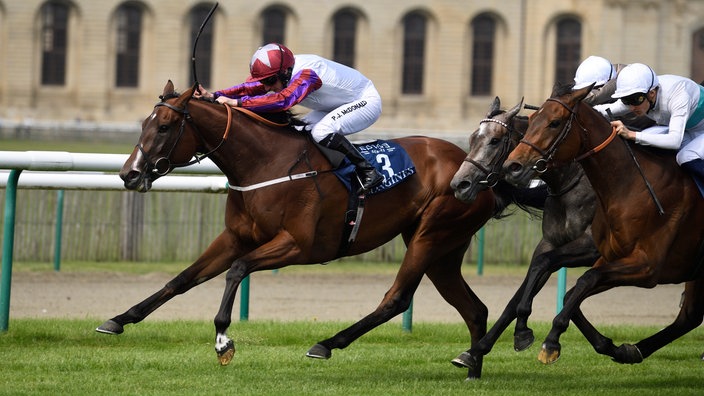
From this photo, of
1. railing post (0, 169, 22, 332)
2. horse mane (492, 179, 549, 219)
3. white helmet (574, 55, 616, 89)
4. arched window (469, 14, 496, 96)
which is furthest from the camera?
arched window (469, 14, 496, 96)

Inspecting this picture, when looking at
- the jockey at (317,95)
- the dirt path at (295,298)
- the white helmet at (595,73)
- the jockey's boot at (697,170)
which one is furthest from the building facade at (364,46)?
the jockey's boot at (697,170)

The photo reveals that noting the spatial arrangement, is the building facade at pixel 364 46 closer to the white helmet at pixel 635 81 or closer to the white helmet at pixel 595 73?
the white helmet at pixel 595 73

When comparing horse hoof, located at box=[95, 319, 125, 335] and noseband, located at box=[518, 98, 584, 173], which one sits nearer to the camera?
noseband, located at box=[518, 98, 584, 173]

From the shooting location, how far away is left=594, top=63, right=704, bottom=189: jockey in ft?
24.8

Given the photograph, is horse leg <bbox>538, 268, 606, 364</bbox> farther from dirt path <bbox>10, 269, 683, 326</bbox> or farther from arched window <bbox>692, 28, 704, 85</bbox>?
arched window <bbox>692, 28, 704, 85</bbox>

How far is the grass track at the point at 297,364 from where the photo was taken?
7480 millimetres

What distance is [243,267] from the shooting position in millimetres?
7430

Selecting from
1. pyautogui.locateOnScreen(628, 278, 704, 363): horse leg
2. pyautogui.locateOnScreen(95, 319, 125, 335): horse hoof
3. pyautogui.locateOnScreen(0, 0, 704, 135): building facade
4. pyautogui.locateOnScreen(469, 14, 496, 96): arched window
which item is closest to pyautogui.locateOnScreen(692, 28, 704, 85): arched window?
pyautogui.locateOnScreen(0, 0, 704, 135): building facade

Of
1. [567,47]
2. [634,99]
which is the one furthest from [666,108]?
[567,47]

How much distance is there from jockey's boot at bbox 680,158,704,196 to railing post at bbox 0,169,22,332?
4557 millimetres

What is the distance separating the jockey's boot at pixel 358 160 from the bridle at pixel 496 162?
0.58 metres

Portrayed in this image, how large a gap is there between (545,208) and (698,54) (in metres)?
49.1

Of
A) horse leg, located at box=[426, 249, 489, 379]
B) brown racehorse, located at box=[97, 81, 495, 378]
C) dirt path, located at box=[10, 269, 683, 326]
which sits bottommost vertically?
dirt path, located at box=[10, 269, 683, 326]

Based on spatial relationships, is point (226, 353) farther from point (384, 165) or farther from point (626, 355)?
point (626, 355)
